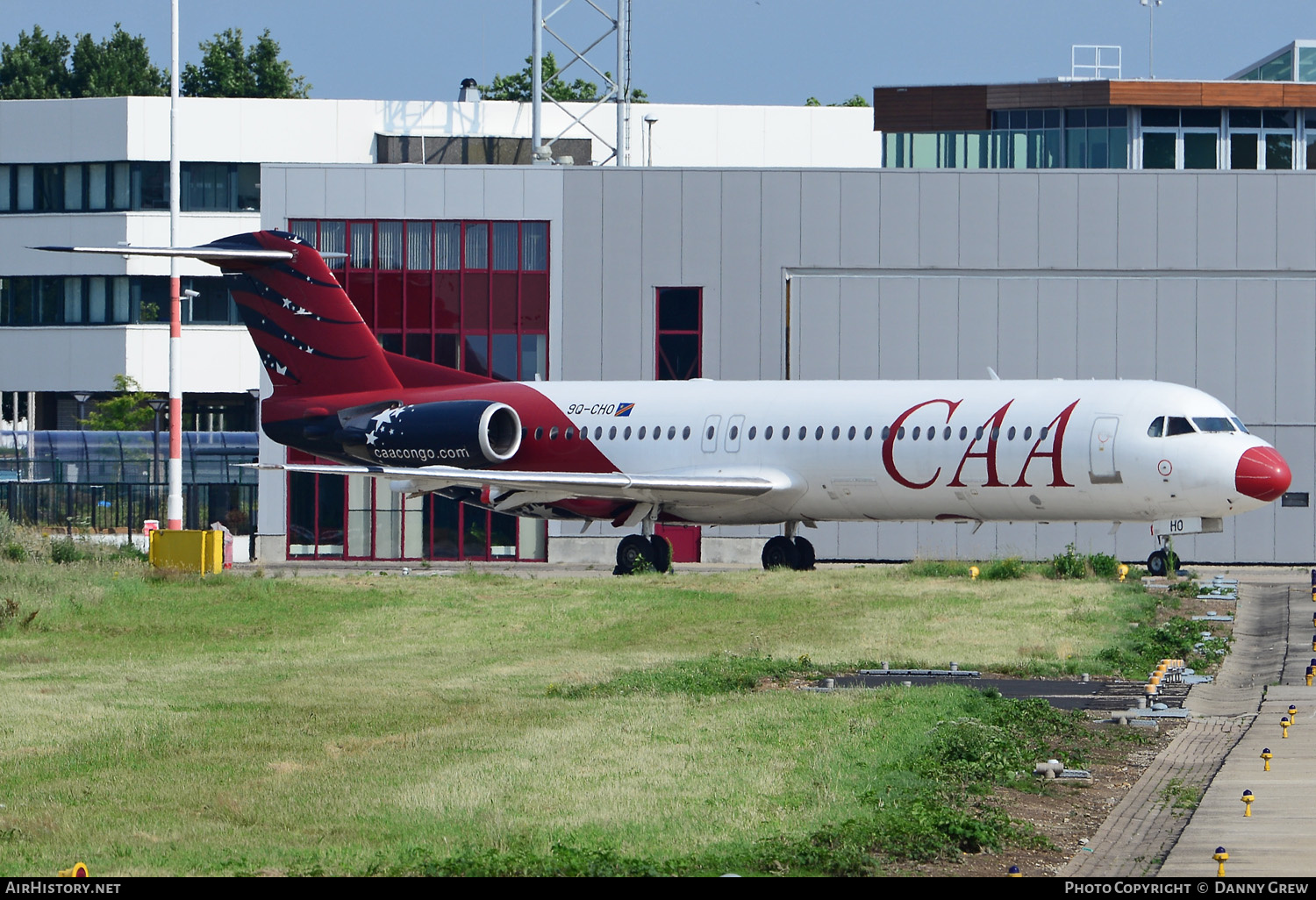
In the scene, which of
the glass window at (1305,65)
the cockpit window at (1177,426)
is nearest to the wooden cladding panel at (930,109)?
the glass window at (1305,65)

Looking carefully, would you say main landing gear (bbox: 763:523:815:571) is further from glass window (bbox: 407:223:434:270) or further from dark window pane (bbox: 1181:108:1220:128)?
dark window pane (bbox: 1181:108:1220:128)

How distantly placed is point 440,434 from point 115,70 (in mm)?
80933

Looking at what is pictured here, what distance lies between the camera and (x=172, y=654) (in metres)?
19.9

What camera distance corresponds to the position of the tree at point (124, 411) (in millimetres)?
69062

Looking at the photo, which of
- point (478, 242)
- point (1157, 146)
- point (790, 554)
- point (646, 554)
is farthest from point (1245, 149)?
point (646, 554)

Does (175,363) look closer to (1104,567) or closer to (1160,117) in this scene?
(1104,567)

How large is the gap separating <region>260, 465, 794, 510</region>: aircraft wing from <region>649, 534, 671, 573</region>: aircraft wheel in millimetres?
1071

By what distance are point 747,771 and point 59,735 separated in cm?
588

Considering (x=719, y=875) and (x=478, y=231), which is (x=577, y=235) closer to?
(x=478, y=231)

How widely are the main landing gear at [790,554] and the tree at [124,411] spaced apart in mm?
40915

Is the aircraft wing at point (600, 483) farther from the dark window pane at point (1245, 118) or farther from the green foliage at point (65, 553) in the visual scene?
the dark window pane at point (1245, 118)

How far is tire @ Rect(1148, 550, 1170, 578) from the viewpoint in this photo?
30.3 metres

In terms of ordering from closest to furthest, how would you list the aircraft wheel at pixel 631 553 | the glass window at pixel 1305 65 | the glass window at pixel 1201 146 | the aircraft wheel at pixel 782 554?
the aircraft wheel at pixel 631 553, the aircraft wheel at pixel 782 554, the glass window at pixel 1201 146, the glass window at pixel 1305 65

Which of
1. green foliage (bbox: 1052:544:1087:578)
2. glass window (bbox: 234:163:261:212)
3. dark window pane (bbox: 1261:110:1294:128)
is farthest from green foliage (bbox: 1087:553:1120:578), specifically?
glass window (bbox: 234:163:261:212)
